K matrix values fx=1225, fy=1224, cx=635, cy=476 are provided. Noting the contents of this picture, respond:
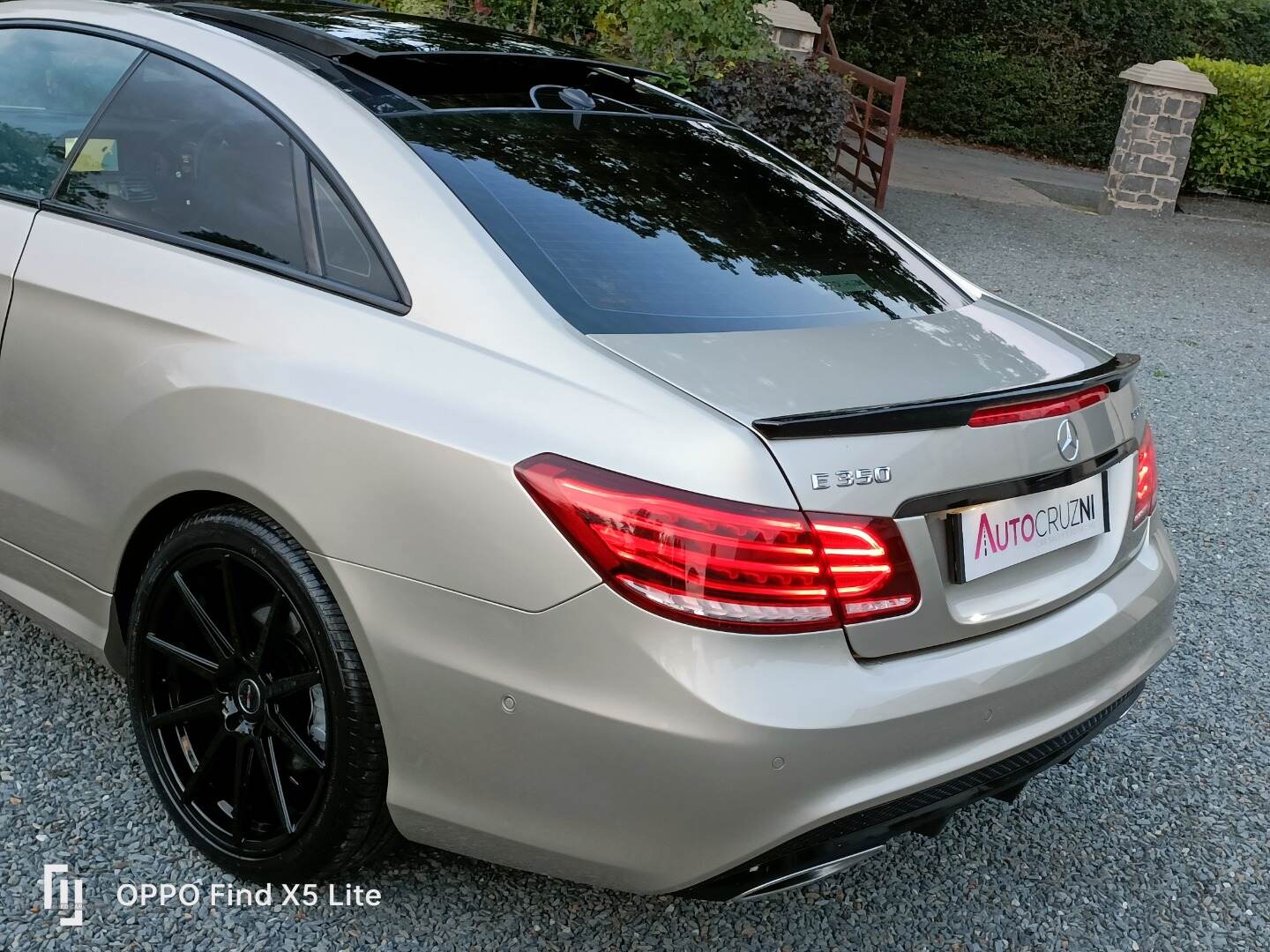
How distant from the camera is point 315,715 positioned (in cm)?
228

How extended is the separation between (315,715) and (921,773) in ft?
3.61

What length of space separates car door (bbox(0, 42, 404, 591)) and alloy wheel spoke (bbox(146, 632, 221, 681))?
0.20m

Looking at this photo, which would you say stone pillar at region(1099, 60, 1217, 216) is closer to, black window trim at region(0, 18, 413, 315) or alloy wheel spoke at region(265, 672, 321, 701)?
black window trim at region(0, 18, 413, 315)

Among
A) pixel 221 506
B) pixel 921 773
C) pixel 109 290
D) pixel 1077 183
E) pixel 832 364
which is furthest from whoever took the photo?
pixel 1077 183

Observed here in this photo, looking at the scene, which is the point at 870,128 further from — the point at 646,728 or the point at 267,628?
the point at 646,728

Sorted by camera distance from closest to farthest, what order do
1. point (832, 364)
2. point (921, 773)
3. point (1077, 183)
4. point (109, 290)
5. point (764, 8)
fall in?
point (921, 773)
point (832, 364)
point (109, 290)
point (764, 8)
point (1077, 183)

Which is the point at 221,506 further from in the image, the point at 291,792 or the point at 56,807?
the point at 56,807

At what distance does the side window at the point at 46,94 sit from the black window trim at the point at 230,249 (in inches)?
0.9

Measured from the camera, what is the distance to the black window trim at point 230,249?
2.19m

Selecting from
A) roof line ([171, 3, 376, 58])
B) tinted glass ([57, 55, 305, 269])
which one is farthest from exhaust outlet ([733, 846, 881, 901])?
roof line ([171, 3, 376, 58])

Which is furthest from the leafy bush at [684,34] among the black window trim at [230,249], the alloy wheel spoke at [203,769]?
the alloy wheel spoke at [203,769]

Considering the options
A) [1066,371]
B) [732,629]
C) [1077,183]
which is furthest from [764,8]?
[732,629]

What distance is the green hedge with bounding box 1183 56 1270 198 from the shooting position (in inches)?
549

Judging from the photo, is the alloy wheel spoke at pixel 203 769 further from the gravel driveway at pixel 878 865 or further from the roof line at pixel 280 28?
the roof line at pixel 280 28
